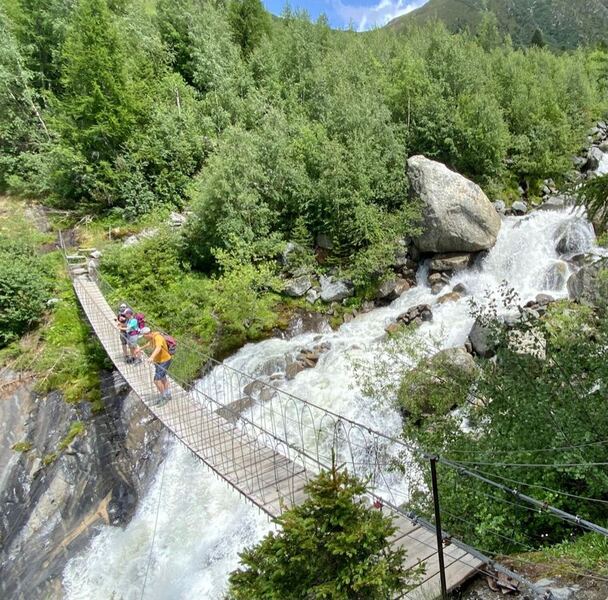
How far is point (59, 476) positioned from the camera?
8555 mm

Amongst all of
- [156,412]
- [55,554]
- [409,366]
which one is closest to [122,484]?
[55,554]

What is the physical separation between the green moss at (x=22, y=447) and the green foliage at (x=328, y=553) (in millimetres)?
8395

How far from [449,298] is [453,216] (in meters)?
2.77

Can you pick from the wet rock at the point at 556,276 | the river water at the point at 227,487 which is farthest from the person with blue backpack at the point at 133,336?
the wet rock at the point at 556,276

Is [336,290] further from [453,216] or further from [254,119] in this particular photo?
[254,119]

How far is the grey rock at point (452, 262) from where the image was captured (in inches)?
522

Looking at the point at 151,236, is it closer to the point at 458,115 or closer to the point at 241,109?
the point at 241,109

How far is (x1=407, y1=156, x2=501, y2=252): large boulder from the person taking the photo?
13.2 m

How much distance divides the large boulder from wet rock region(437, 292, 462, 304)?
1.84m

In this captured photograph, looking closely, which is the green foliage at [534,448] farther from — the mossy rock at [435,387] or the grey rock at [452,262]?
the grey rock at [452,262]

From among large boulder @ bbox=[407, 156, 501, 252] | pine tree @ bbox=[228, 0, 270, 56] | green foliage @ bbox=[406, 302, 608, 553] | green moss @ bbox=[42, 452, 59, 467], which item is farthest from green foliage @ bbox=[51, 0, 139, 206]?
green foliage @ bbox=[406, 302, 608, 553]

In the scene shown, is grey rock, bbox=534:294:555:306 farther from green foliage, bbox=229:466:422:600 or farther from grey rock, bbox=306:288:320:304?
green foliage, bbox=229:466:422:600

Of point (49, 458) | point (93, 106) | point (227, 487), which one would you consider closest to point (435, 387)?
point (227, 487)

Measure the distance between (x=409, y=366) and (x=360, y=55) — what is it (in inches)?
733
